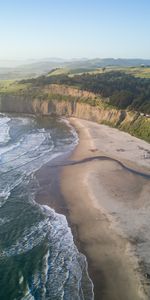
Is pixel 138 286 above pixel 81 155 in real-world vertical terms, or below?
above

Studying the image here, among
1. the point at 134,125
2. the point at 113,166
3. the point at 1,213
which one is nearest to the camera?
the point at 1,213

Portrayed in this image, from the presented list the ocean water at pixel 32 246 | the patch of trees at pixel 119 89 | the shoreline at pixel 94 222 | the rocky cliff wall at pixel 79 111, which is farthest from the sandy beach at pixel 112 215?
the patch of trees at pixel 119 89

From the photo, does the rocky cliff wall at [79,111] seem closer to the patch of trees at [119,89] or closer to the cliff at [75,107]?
the cliff at [75,107]

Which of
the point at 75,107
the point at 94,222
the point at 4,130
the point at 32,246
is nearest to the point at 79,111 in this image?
the point at 75,107

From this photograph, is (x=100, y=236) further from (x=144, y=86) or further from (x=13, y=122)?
(x=144, y=86)

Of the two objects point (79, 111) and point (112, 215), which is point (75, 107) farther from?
point (112, 215)

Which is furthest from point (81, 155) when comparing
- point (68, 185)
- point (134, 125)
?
point (134, 125)

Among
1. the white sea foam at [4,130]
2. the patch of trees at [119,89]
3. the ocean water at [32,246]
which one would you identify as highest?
the ocean water at [32,246]
